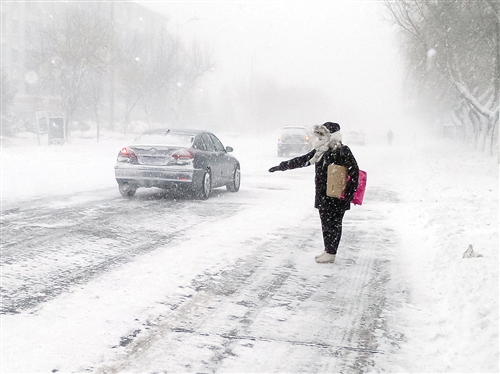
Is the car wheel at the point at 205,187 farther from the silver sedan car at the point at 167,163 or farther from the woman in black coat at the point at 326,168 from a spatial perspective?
the woman in black coat at the point at 326,168

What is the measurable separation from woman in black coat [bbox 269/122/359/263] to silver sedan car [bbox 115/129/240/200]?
539cm

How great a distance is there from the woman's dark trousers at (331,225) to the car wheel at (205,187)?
580 cm

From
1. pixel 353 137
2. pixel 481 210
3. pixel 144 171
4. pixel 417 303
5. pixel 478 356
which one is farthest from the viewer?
pixel 353 137

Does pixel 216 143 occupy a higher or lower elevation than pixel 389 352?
higher

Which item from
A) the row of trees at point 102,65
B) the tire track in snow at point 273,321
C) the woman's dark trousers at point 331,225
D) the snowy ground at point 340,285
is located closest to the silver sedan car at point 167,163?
the snowy ground at point 340,285

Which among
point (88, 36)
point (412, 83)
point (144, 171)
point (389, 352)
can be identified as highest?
point (88, 36)

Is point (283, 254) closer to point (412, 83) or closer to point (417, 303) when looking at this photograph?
point (417, 303)

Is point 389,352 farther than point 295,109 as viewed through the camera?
No

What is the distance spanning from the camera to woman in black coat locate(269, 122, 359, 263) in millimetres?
6148

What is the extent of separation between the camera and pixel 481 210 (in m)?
9.70

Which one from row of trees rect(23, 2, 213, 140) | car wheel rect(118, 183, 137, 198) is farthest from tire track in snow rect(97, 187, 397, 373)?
row of trees rect(23, 2, 213, 140)

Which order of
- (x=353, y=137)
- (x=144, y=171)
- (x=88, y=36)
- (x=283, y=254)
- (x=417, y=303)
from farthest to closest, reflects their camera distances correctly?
(x=353, y=137), (x=88, y=36), (x=144, y=171), (x=283, y=254), (x=417, y=303)

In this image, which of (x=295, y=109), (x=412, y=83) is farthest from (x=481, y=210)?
(x=295, y=109)

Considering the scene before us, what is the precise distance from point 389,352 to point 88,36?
34.8 meters
